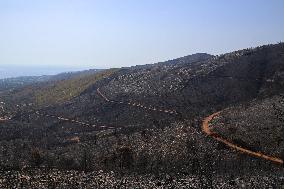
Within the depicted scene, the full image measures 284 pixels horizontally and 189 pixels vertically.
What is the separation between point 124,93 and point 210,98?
86.4 ft

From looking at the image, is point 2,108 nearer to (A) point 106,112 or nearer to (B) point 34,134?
(A) point 106,112

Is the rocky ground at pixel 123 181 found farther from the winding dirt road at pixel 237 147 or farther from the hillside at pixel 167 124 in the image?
the winding dirt road at pixel 237 147

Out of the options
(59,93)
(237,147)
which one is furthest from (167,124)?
(59,93)

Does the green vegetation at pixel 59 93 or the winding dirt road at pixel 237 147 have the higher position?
the winding dirt road at pixel 237 147

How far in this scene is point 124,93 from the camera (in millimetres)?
104500

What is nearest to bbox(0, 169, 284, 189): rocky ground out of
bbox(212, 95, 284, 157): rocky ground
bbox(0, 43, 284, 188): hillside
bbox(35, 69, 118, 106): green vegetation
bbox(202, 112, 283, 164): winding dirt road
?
bbox(0, 43, 284, 188): hillside

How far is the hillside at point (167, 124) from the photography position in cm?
3856

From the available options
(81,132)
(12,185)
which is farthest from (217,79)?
(12,185)

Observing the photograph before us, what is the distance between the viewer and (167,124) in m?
61.1

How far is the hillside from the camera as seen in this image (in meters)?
38.6

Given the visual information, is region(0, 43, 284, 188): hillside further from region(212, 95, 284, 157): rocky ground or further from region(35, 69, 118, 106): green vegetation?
region(35, 69, 118, 106): green vegetation

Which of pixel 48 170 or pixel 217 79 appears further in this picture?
pixel 217 79

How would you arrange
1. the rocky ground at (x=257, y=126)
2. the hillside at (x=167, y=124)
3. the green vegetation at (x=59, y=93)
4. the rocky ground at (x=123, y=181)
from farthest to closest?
the green vegetation at (x=59, y=93)
the rocky ground at (x=257, y=126)
the hillside at (x=167, y=124)
the rocky ground at (x=123, y=181)

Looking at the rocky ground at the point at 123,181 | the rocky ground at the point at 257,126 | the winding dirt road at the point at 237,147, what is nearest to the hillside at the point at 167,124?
the rocky ground at the point at 257,126
